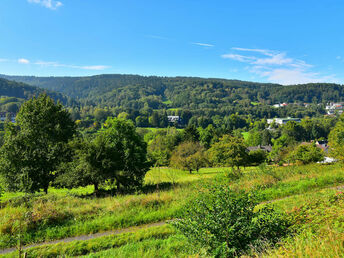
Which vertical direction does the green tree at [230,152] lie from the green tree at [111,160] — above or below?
below

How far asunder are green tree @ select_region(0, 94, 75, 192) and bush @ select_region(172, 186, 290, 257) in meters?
15.1

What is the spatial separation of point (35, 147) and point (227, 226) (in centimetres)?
1794

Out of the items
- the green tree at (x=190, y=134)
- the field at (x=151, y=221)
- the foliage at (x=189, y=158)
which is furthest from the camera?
the green tree at (x=190, y=134)

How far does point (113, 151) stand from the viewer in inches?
621

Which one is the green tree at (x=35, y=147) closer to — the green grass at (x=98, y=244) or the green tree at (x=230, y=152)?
the green grass at (x=98, y=244)

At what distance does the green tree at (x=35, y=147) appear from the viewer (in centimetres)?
1549

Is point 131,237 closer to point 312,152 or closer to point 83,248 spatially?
point 83,248

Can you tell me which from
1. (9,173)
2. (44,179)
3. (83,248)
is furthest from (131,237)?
(9,173)

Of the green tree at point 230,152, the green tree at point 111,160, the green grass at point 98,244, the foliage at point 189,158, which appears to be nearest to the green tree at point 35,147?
the green tree at point 111,160

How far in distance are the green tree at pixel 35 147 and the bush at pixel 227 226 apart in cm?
1506

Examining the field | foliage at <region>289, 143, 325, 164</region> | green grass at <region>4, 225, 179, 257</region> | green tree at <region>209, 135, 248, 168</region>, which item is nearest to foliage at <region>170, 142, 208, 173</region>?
green tree at <region>209, 135, 248, 168</region>

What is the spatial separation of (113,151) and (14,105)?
18641 centimetres

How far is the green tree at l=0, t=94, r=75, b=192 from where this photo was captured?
50.8 feet

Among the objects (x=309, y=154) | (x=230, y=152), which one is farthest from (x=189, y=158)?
(x=309, y=154)
